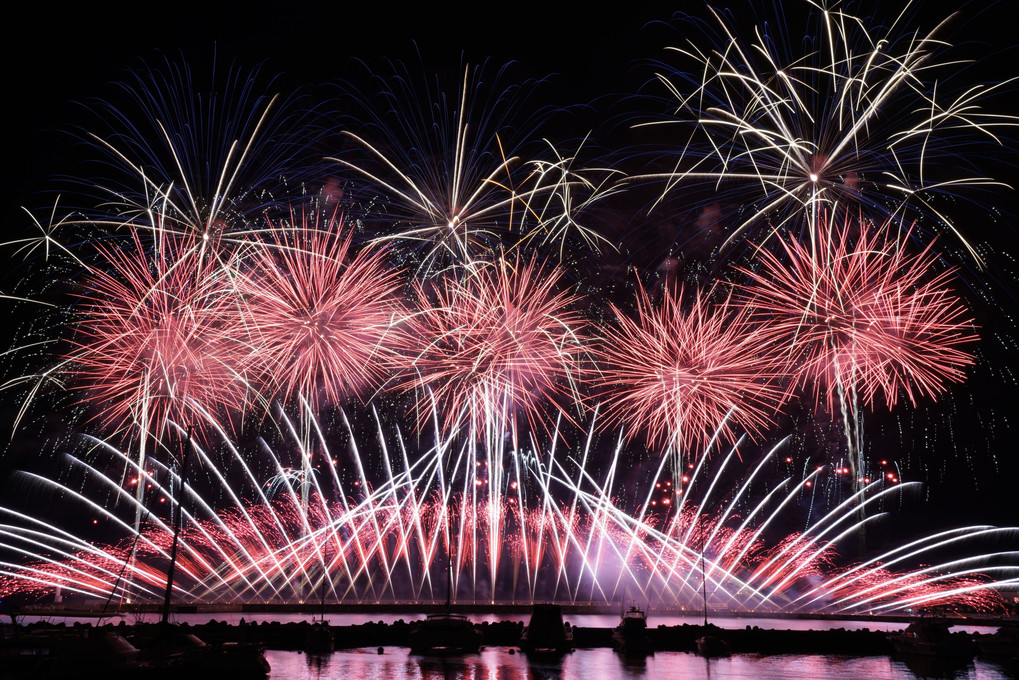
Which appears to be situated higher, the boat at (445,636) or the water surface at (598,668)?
the boat at (445,636)

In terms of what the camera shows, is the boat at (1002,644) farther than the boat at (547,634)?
Yes

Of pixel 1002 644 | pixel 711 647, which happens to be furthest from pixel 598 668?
pixel 1002 644

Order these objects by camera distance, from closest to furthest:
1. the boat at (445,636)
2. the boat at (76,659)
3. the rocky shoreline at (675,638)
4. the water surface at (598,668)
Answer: the boat at (76,659) → the water surface at (598,668) → the boat at (445,636) → the rocky shoreline at (675,638)

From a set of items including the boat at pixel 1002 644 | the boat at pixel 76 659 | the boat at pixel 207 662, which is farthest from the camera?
the boat at pixel 1002 644

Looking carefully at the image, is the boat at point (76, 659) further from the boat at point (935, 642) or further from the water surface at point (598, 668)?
the boat at point (935, 642)

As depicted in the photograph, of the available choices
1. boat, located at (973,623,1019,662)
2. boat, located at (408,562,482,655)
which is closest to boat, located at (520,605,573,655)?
boat, located at (408,562,482,655)

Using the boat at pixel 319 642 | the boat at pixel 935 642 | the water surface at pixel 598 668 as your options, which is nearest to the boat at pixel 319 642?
the boat at pixel 319 642

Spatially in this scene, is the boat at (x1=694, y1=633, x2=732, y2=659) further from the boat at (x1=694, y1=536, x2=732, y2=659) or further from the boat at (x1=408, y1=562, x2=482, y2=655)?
the boat at (x1=408, y1=562, x2=482, y2=655)
